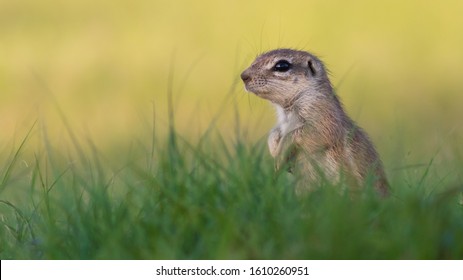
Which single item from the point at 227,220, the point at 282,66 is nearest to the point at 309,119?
the point at 282,66

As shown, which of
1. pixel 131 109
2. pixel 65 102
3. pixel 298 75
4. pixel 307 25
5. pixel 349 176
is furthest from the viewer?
pixel 307 25

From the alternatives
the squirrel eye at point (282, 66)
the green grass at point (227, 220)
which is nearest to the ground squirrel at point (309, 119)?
the squirrel eye at point (282, 66)

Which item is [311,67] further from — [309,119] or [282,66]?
[309,119]

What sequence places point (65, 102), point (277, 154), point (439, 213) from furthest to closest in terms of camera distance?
point (65, 102) < point (277, 154) < point (439, 213)

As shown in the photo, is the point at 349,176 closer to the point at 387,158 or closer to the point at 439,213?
the point at 439,213

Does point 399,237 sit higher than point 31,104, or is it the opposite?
point 399,237

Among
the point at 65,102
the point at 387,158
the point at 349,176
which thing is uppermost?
the point at 349,176

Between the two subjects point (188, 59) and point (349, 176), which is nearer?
point (349, 176)

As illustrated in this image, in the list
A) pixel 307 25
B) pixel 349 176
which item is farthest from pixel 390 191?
pixel 307 25

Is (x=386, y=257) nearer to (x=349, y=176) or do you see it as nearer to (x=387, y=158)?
(x=349, y=176)
